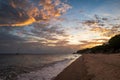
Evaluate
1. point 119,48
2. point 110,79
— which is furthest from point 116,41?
point 110,79

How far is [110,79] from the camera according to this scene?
894cm

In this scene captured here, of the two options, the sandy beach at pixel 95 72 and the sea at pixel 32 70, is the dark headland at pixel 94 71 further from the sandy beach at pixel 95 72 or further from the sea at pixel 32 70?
the sea at pixel 32 70

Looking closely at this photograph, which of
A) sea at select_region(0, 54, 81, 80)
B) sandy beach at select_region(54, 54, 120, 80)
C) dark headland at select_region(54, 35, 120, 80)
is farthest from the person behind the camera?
sea at select_region(0, 54, 81, 80)

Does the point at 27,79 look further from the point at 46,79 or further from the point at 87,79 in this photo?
the point at 87,79

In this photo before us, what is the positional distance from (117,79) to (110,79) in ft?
1.48

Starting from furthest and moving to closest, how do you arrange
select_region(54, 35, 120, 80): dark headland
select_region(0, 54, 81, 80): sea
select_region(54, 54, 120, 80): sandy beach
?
select_region(0, 54, 81, 80): sea
select_region(54, 35, 120, 80): dark headland
select_region(54, 54, 120, 80): sandy beach

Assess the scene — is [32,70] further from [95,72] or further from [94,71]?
[95,72]

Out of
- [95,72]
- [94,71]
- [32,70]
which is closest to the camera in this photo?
[95,72]

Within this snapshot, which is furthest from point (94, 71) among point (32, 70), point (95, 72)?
point (32, 70)

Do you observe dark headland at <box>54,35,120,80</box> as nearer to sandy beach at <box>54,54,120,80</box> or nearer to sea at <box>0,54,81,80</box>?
sandy beach at <box>54,54,120,80</box>

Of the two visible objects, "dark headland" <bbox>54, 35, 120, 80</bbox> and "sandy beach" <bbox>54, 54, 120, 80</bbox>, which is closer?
"sandy beach" <bbox>54, 54, 120, 80</bbox>

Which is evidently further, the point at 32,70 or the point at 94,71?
the point at 32,70

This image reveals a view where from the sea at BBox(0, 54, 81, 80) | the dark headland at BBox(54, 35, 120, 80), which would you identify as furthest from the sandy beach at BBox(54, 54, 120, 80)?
the sea at BBox(0, 54, 81, 80)

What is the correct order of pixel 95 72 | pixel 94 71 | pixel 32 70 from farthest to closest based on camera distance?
pixel 32 70, pixel 94 71, pixel 95 72
